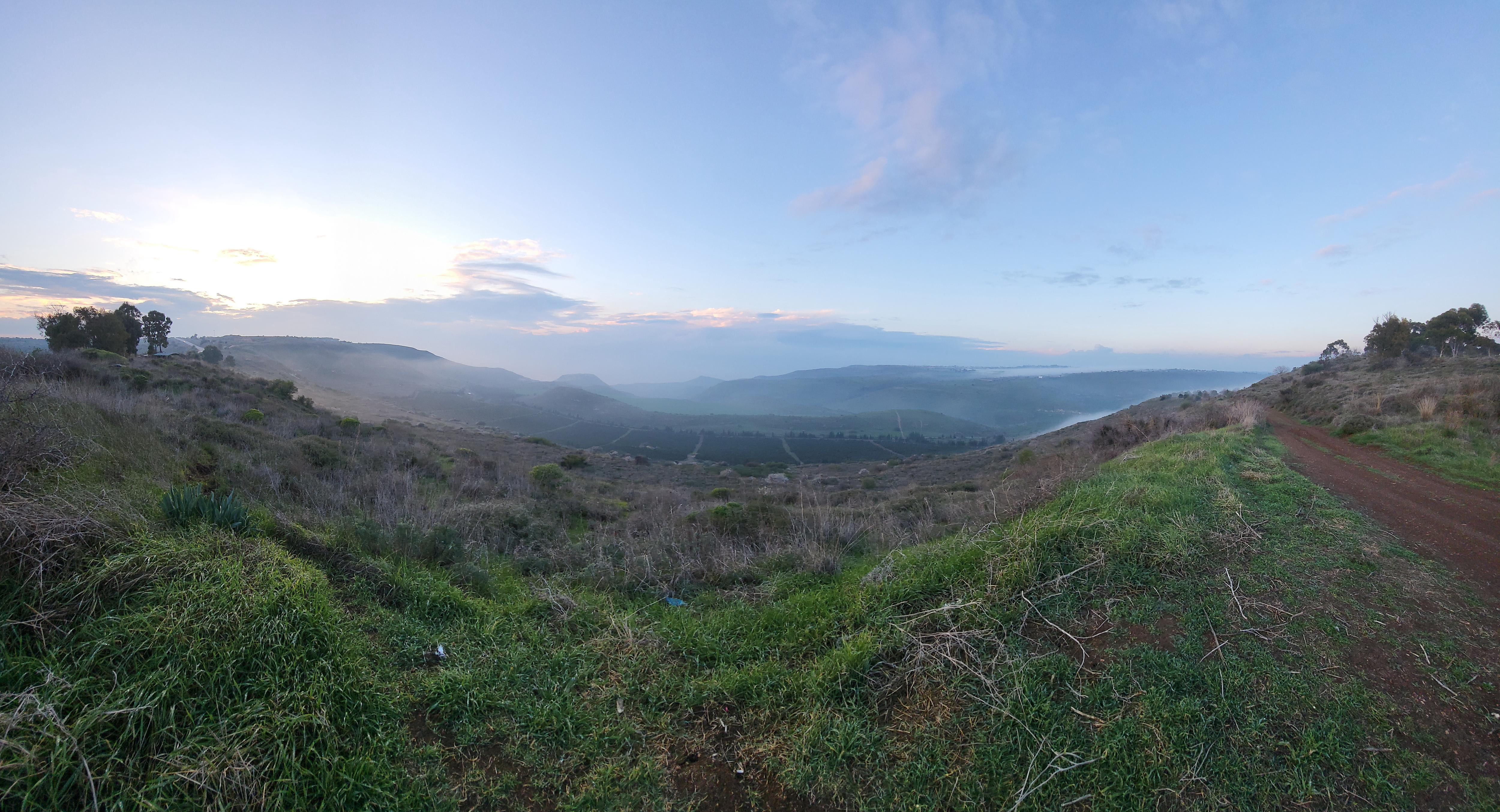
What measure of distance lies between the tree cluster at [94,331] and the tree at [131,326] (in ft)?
0.10

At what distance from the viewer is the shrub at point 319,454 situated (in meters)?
12.3

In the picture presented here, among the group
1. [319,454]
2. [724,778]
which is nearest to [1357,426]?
[724,778]

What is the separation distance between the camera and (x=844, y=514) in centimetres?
1029

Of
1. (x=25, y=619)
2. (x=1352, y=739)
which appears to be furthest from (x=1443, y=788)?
(x=25, y=619)

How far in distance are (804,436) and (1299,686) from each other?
284ft

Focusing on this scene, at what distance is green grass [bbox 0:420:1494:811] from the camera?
256 centimetres

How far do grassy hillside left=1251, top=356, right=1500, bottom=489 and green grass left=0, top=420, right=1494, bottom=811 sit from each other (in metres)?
8.21

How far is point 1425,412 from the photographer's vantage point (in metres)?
12.9

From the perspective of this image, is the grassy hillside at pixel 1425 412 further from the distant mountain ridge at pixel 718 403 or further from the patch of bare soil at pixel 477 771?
the distant mountain ridge at pixel 718 403

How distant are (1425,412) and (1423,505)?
32.8ft

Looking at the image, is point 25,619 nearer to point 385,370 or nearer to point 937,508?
point 937,508

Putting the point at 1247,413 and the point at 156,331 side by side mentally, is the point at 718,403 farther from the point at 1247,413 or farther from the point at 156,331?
the point at 1247,413

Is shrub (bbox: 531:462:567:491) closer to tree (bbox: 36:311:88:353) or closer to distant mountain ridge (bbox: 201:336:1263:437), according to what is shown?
tree (bbox: 36:311:88:353)

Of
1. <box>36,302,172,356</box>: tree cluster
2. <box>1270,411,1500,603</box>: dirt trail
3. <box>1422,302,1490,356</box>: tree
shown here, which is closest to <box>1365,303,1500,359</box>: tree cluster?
<box>1422,302,1490,356</box>: tree
